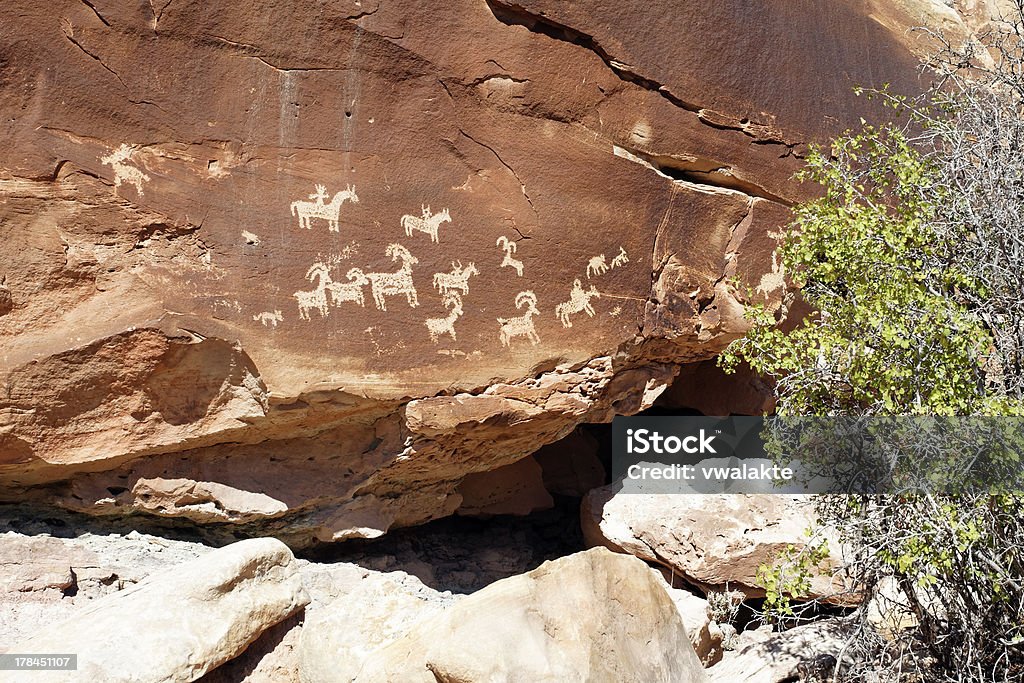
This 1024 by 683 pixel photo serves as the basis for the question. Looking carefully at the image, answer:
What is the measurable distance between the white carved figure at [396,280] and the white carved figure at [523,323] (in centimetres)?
45

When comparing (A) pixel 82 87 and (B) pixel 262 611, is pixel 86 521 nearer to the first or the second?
(B) pixel 262 611

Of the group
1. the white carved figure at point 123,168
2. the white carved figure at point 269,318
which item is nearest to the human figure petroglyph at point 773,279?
the white carved figure at point 269,318

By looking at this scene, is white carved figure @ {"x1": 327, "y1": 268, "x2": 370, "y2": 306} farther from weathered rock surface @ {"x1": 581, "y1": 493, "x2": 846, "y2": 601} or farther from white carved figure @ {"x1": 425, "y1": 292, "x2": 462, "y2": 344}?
weathered rock surface @ {"x1": 581, "y1": 493, "x2": 846, "y2": 601}

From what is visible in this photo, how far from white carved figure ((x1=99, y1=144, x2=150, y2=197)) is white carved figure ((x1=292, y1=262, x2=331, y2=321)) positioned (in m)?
0.76

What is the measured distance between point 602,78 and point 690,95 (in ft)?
1.57

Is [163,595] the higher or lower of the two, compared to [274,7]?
lower

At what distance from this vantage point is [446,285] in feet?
13.7

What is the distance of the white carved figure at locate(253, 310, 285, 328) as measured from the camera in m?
3.92

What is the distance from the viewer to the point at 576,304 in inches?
173

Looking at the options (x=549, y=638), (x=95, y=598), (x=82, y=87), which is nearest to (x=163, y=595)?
(x=95, y=598)

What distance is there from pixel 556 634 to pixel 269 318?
1.78 metres

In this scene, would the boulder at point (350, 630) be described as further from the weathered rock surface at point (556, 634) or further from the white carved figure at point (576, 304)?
the white carved figure at point (576, 304)

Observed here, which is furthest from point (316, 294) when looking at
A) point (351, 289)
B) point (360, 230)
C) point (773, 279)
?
point (773, 279)

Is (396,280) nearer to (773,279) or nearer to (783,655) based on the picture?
(773,279)
